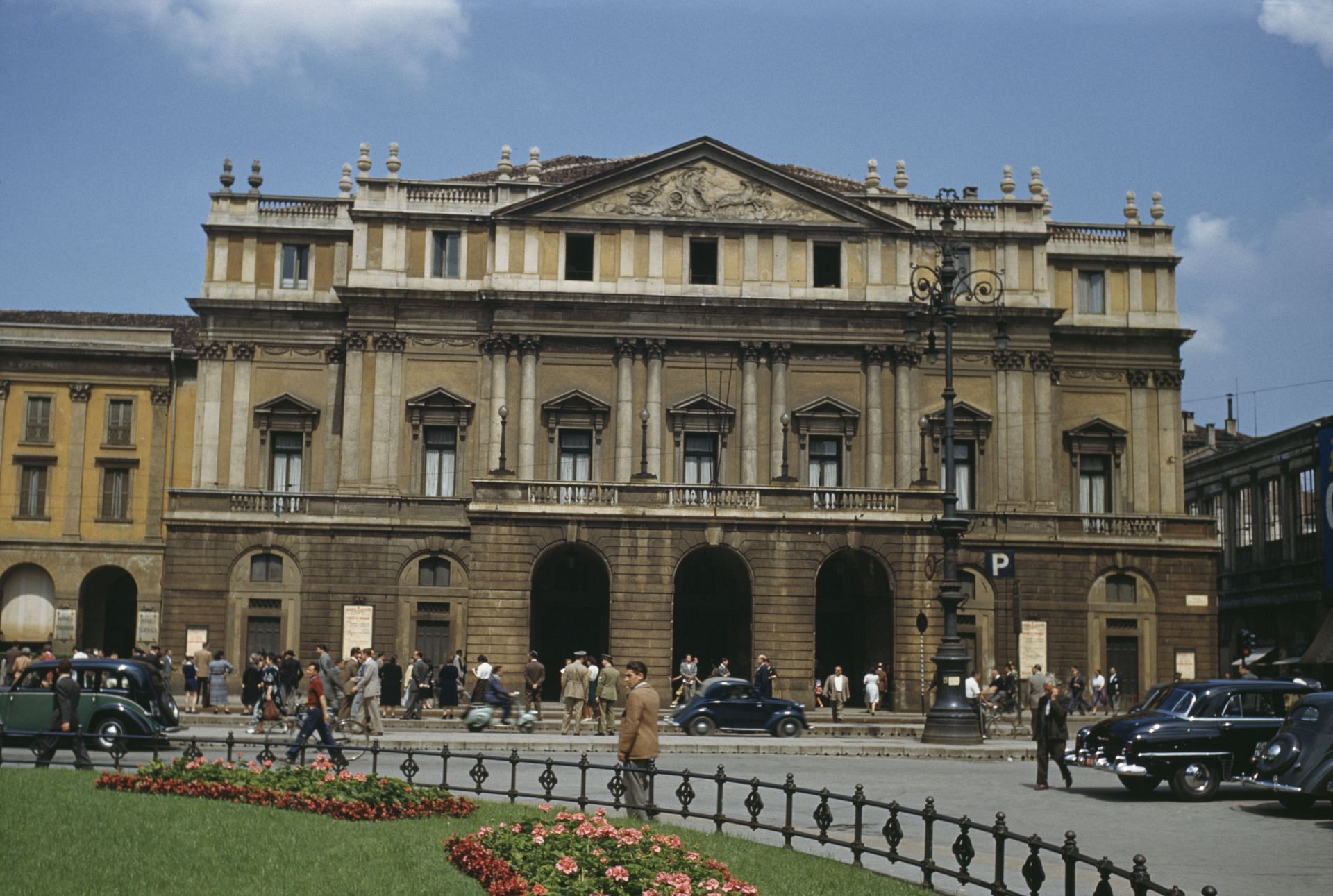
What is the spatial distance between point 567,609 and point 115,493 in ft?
68.3

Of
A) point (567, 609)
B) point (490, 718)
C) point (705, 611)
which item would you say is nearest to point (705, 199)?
point (705, 611)

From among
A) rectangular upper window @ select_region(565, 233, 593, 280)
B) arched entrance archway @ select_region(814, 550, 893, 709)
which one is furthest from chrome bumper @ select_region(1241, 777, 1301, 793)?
rectangular upper window @ select_region(565, 233, 593, 280)

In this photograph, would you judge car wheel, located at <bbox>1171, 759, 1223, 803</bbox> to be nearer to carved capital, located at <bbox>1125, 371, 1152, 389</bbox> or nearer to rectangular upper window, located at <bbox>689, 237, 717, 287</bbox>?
rectangular upper window, located at <bbox>689, 237, 717, 287</bbox>

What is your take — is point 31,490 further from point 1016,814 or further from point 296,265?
point 1016,814

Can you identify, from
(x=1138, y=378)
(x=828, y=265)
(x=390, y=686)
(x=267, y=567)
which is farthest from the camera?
(x=1138, y=378)

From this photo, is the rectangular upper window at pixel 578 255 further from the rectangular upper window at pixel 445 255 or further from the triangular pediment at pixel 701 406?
the triangular pediment at pixel 701 406

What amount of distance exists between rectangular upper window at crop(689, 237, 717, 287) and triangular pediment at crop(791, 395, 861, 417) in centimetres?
523

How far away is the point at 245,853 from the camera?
14297 mm

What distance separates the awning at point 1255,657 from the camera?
157ft

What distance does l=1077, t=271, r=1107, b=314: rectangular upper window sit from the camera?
5622 centimetres

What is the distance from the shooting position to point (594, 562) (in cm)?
5159

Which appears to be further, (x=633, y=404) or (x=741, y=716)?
(x=633, y=404)

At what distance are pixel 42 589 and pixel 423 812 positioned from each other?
48.7m

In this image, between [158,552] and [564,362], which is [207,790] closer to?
[564,362]
